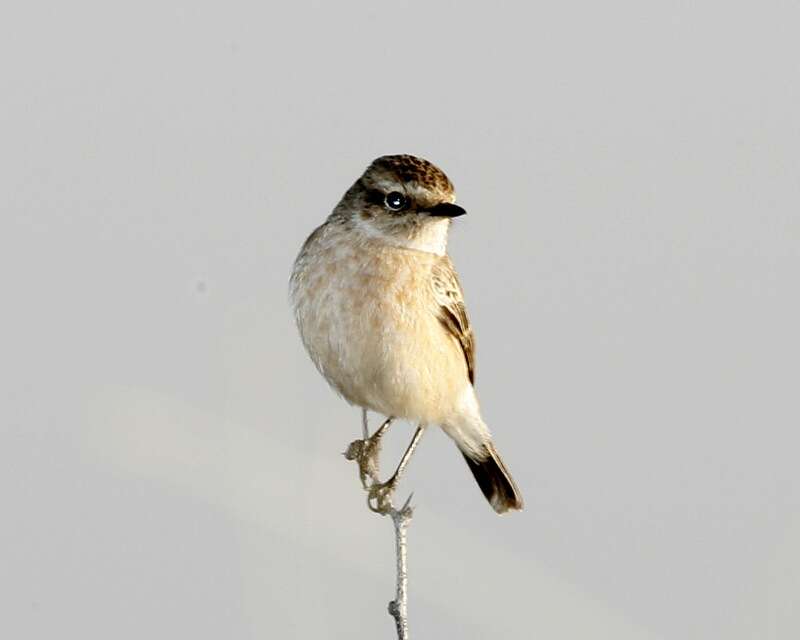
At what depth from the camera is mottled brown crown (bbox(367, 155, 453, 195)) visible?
5.68 meters

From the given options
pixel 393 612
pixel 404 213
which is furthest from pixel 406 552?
pixel 404 213

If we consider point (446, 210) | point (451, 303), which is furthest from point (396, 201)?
point (451, 303)

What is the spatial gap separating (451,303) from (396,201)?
54 centimetres

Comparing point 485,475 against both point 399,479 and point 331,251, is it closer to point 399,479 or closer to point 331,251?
point 399,479

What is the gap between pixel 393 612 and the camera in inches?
162

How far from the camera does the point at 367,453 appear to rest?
5.80m

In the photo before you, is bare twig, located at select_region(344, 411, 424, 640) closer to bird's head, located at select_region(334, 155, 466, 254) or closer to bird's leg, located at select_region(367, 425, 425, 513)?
bird's leg, located at select_region(367, 425, 425, 513)

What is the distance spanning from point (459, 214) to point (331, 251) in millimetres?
606

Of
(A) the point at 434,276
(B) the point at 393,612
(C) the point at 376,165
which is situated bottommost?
(B) the point at 393,612

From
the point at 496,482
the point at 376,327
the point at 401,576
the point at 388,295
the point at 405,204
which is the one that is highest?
the point at 405,204

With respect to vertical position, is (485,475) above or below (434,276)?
below

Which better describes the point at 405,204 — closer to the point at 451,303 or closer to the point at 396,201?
the point at 396,201

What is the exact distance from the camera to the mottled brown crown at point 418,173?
18.6ft

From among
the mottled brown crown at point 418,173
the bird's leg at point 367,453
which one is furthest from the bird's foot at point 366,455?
the mottled brown crown at point 418,173
